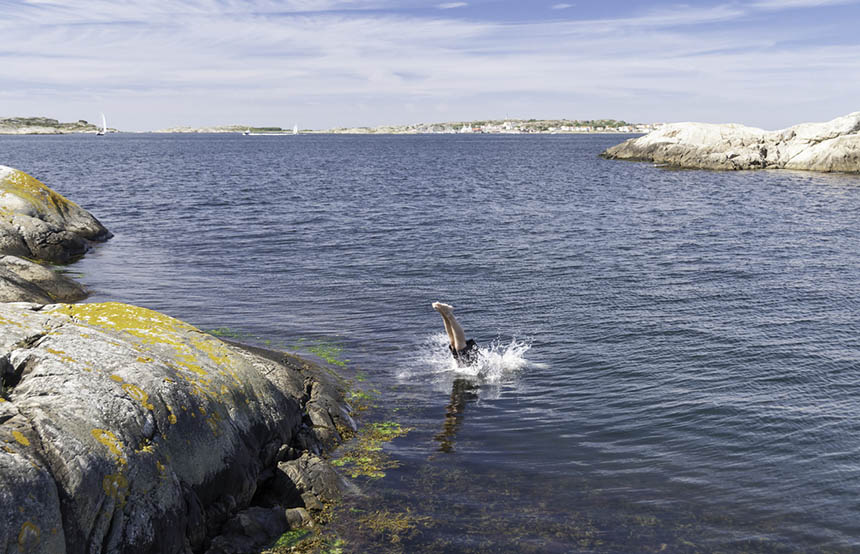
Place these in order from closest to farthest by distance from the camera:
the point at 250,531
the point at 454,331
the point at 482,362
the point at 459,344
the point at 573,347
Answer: the point at 250,531 < the point at 454,331 < the point at 459,344 < the point at 482,362 < the point at 573,347

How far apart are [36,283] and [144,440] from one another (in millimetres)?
13853

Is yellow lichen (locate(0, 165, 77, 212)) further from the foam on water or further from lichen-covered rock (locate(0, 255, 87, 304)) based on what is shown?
the foam on water

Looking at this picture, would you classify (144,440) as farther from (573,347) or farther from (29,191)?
(29,191)

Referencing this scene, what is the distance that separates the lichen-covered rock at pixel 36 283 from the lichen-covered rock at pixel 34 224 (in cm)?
598

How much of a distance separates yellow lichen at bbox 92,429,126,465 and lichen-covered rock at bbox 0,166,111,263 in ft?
69.2

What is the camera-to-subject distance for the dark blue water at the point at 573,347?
10422 mm

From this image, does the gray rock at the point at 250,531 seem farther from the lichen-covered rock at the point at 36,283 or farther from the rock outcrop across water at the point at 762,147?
the rock outcrop across water at the point at 762,147

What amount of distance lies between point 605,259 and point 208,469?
24015 mm

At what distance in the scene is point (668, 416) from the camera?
14.2m

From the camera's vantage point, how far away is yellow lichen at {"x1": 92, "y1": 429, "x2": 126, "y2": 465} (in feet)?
24.2

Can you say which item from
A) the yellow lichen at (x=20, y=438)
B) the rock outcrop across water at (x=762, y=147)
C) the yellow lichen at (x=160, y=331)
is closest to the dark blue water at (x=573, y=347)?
the yellow lichen at (x=160, y=331)

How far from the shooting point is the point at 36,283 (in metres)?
19.2

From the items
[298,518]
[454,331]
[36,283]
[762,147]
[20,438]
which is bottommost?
[298,518]

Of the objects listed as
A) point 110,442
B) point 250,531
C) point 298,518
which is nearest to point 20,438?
point 110,442
